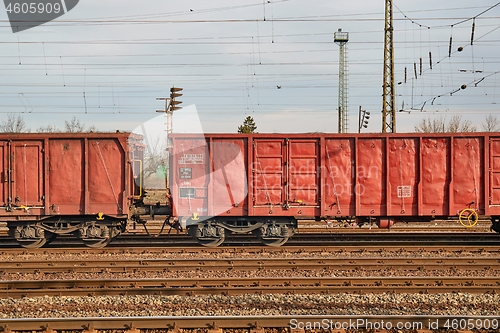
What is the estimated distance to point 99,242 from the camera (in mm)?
14500

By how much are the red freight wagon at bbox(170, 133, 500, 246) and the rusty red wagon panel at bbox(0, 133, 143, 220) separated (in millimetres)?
1615

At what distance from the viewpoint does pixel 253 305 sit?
8.84 meters

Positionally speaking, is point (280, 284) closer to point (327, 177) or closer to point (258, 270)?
point (258, 270)

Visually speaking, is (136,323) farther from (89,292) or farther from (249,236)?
(249,236)

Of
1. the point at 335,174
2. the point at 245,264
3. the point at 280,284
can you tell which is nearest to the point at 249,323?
the point at 280,284

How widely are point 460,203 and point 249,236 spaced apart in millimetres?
6940

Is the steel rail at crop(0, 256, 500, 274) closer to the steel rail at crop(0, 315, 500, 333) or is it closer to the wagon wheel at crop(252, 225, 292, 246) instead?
the wagon wheel at crop(252, 225, 292, 246)

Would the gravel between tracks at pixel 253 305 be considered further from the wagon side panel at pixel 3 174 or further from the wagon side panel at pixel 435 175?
the wagon side panel at pixel 3 174

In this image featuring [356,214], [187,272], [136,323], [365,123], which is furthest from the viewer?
[365,123]

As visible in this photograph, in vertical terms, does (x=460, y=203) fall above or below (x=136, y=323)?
above

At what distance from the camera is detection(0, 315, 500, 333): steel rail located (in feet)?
24.9

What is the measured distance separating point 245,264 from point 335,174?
13.1 ft

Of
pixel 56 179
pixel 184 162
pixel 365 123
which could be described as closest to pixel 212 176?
pixel 184 162

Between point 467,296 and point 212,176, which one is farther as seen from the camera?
point 212,176
